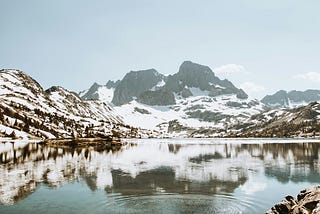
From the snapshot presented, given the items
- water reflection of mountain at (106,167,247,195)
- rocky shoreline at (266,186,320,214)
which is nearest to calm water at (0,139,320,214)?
water reflection of mountain at (106,167,247,195)

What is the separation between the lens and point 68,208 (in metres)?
43.2

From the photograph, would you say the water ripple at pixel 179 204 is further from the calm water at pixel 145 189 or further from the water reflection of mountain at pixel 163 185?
the water reflection of mountain at pixel 163 185

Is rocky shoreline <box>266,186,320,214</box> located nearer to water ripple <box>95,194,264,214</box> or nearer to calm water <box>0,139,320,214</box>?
calm water <box>0,139,320,214</box>

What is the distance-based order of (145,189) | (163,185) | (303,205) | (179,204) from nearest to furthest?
(303,205) → (179,204) → (145,189) → (163,185)

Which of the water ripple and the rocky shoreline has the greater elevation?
the rocky shoreline

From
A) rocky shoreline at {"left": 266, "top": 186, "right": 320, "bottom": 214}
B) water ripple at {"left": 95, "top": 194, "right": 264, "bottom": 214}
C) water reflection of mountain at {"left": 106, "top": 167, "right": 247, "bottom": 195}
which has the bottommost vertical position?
water ripple at {"left": 95, "top": 194, "right": 264, "bottom": 214}

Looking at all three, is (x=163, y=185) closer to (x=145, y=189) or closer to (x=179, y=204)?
(x=145, y=189)

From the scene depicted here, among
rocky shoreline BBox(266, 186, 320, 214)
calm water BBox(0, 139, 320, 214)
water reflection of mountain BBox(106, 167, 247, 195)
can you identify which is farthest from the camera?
water reflection of mountain BBox(106, 167, 247, 195)

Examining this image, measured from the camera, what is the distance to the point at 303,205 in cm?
3503

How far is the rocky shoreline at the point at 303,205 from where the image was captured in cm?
3367

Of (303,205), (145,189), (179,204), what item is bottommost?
(179,204)

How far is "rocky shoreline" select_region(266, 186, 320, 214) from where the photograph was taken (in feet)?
110

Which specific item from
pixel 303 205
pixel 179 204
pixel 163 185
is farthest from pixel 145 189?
pixel 303 205

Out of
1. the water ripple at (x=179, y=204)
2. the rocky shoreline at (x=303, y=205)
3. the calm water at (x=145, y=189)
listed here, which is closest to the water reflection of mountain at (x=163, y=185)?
the calm water at (x=145, y=189)
